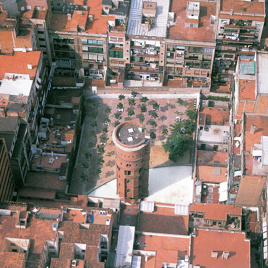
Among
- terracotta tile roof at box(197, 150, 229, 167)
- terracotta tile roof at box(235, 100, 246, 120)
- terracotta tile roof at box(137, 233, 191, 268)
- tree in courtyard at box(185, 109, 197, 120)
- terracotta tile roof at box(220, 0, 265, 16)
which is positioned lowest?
terracotta tile roof at box(137, 233, 191, 268)

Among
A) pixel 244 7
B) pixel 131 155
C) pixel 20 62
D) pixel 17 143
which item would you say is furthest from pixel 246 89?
pixel 20 62

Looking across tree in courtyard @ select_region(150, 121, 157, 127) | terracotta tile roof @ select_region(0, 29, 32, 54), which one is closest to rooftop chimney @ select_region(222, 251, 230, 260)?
tree in courtyard @ select_region(150, 121, 157, 127)

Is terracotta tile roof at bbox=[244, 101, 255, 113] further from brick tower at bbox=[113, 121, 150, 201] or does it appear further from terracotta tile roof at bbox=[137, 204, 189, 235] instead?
terracotta tile roof at bbox=[137, 204, 189, 235]

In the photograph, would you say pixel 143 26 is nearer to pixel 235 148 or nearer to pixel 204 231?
pixel 235 148

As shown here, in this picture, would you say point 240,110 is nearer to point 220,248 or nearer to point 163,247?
point 220,248

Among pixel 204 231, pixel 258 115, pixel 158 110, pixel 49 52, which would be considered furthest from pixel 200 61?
pixel 204 231

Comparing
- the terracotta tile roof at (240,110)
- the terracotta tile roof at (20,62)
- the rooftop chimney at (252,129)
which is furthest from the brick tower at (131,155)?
the terracotta tile roof at (20,62)
